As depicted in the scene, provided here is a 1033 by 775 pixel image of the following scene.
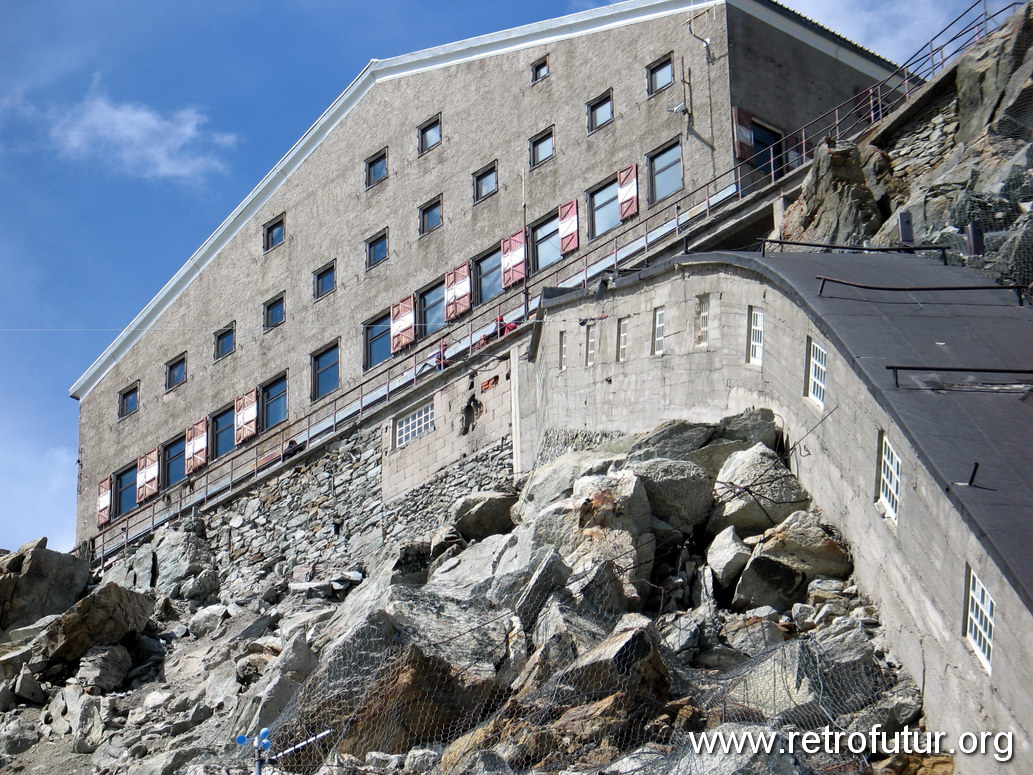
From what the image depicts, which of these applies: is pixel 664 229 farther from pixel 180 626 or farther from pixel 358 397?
pixel 180 626

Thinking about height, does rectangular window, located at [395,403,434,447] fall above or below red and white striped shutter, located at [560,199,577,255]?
below

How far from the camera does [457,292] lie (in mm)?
32469

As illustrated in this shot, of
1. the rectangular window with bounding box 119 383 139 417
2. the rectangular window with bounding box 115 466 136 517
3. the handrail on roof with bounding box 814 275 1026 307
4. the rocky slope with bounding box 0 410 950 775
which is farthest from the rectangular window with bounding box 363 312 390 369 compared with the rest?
the handrail on roof with bounding box 814 275 1026 307

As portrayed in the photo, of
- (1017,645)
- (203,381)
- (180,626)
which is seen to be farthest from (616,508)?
(203,381)

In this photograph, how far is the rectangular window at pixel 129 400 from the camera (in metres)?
41.3

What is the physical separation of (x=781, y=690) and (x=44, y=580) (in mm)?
19156

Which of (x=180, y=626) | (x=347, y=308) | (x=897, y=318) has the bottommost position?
(x=180, y=626)

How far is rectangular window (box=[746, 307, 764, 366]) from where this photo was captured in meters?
19.9

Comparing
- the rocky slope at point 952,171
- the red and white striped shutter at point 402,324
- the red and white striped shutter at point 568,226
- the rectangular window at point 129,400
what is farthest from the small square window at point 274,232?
the rocky slope at point 952,171

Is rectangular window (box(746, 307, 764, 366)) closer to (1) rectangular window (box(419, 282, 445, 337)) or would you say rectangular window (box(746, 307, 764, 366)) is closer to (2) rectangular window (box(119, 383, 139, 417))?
(1) rectangular window (box(419, 282, 445, 337))

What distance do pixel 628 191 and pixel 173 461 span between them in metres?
15.3

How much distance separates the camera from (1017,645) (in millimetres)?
11562

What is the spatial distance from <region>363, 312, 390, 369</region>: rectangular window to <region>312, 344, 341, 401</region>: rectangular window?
38.4 inches

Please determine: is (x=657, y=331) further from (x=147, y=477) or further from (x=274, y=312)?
(x=147, y=477)
